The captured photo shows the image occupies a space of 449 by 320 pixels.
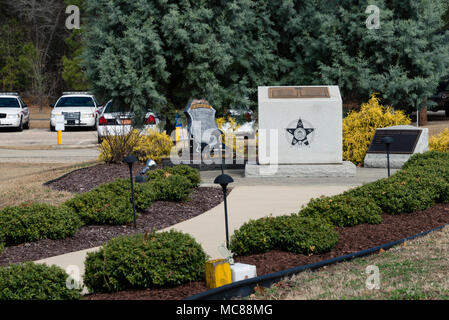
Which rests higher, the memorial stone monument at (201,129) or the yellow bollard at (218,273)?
the memorial stone monument at (201,129)

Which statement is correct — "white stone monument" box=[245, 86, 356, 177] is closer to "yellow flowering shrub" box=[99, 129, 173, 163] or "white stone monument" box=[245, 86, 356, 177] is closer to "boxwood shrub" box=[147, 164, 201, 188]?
"boxwood shrub" box=[147, 164, 201, 188]

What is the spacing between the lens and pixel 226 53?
1808 cm

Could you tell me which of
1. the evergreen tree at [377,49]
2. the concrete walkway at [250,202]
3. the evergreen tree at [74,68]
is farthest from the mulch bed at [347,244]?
the evergreen tree at [74,68]

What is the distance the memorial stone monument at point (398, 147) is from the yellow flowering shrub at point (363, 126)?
16.2 inches

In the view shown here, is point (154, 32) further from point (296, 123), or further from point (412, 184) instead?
point (412, 184)

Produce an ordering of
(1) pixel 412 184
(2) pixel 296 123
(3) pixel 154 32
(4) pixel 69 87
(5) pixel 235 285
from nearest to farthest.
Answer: (5) pixel 235 285 → (1) pixel 412 184 → (2) pixel 296 123 → (3) pixel 154 32 → (4) pixel 69 87

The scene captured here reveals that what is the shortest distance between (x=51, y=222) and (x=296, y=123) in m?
6.39

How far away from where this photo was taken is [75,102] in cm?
2978

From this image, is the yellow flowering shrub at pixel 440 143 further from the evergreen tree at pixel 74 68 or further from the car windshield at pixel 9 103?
the evergreen tree at pixel 74 68

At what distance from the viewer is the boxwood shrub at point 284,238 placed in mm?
6656

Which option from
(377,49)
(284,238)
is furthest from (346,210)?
→ (377,49)

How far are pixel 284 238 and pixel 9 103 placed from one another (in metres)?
25.7

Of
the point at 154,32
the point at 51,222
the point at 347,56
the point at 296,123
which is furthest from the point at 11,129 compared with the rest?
the point at 51,222

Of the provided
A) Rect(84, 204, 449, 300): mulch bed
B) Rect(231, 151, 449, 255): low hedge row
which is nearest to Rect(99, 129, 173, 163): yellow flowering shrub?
Rect(231, 151, 449, 255): low hedge row
